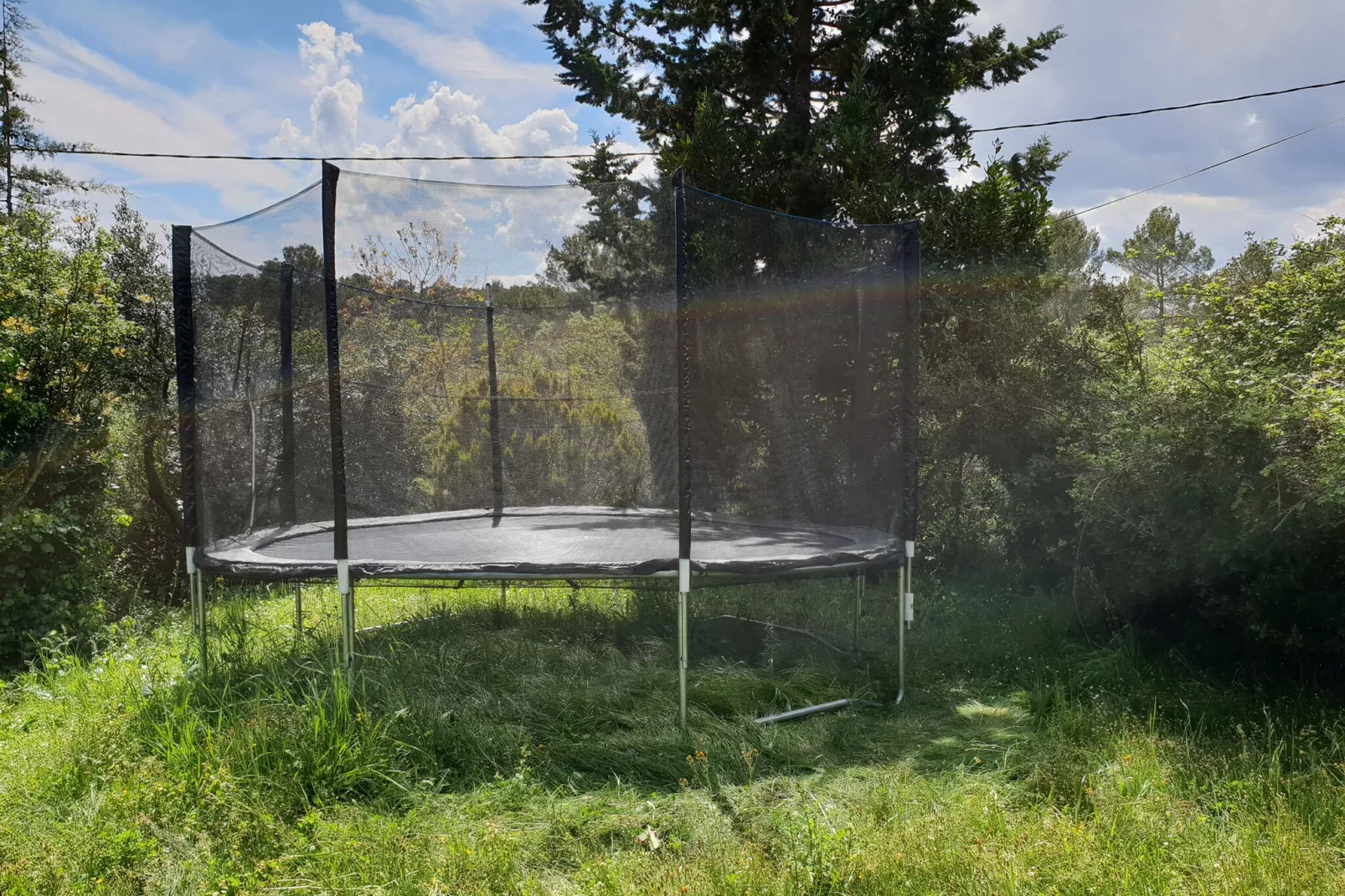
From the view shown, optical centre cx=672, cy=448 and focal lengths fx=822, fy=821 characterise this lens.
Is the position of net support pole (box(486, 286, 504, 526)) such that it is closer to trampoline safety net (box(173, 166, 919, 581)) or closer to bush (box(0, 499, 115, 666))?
trampoline safety net (box(173, 166, 919, 581))

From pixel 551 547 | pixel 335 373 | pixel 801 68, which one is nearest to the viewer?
pixel 335 373

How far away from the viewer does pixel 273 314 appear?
3.15 m

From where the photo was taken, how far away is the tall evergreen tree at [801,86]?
488cm

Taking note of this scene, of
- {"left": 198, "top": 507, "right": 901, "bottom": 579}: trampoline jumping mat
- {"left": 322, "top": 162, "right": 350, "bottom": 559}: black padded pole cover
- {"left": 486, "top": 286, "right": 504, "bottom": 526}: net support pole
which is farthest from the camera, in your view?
{"left": 486, "top": 286, "right": 504, "bottom": 526}: net support pole

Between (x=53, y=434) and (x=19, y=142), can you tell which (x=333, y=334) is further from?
(x=19, y=142)

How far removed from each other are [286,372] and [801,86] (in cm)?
396

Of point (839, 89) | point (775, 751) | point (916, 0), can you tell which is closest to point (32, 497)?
point (775, 751)

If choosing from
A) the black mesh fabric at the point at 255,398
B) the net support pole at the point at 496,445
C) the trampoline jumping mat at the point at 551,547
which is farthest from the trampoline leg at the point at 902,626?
the black mesh fabric at the point at 255,398

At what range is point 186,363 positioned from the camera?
2756mm

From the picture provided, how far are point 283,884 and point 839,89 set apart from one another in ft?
18.0

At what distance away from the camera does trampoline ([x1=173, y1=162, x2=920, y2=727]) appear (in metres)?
2.75

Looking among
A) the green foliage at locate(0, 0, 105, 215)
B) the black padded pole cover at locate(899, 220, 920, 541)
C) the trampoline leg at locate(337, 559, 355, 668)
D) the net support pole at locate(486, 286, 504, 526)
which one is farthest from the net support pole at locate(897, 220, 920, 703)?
the green foliage at locate(0, 0, 105, 215)

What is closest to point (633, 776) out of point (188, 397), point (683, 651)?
point (683, 651)

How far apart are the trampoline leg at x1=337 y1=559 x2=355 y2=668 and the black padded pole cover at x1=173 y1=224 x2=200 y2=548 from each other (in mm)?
694
